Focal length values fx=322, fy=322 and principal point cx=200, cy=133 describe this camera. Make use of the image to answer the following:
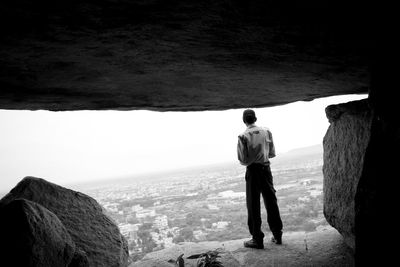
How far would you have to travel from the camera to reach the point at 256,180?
16.5 feet

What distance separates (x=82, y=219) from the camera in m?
4.38

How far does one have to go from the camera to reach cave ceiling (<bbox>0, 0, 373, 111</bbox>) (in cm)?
220

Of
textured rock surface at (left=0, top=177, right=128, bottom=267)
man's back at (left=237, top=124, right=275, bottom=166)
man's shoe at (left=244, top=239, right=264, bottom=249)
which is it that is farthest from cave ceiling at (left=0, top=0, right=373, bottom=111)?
man's shoe at (left=244, top=239, right=264, bottom=249)

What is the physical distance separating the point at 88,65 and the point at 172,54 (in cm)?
89

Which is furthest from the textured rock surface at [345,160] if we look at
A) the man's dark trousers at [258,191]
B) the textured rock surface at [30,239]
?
the textured rock surface at [30,239]

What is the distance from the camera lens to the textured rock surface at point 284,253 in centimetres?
456

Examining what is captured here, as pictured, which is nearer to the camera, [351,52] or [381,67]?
[381,67]

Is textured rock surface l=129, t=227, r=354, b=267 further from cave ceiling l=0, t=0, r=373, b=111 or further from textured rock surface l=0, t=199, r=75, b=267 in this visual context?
cave ceiling l=0, t=0, r=373, b=111

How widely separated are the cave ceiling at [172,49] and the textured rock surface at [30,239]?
55.8 inches

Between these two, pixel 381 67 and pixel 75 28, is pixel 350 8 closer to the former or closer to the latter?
pixel 381 67

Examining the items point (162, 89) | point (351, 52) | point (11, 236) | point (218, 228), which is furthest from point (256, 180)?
point (218, 228)

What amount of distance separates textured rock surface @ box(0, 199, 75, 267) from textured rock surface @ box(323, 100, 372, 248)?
3.59 m

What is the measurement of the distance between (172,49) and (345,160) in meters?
3.18

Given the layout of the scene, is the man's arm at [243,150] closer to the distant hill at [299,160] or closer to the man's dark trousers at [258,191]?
the man's dark trousers at [258,191]
